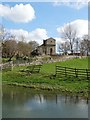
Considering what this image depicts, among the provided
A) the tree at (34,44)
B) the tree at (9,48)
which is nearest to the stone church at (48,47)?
the tree at (34,44)

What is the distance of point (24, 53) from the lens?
102250 mm

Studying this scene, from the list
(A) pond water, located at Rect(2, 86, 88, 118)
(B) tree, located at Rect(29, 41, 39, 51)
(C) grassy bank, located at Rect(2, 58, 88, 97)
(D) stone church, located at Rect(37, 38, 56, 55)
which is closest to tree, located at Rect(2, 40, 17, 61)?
(D) stone church, located at Rect(37, 38, 56, 55)

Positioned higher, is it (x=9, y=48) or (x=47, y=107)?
(x=9, y=48)

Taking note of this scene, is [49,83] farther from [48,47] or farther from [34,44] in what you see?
[34,44]

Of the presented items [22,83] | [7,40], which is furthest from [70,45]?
[22,83]

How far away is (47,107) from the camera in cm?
2098

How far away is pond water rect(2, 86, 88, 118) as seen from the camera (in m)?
18.3

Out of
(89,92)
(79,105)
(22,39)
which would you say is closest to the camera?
(79,105)

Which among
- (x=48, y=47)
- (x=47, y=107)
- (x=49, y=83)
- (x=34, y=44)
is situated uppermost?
(x=34, y=44)

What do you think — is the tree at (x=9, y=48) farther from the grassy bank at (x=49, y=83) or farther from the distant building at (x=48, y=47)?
the grassy bank at (x=49, y=83)

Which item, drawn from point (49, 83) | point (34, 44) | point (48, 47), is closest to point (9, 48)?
point (48, 47)

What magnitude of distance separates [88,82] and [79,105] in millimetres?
11329

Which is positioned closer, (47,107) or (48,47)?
(47,107)

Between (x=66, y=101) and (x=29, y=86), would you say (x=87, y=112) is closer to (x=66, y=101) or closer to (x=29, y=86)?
(x=66, y=101)
